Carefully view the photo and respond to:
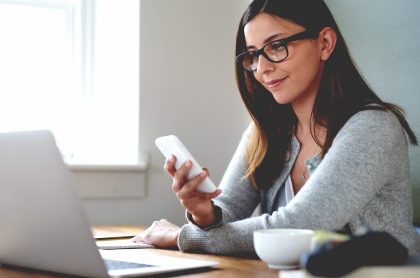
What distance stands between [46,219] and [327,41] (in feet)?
2.80

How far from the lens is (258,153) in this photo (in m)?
1.51

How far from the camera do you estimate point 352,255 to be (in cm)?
56

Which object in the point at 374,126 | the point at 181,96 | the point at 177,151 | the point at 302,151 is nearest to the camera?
the point at 177,151

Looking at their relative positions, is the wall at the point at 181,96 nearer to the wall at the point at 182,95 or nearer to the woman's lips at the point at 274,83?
the wall at the point at 182,95

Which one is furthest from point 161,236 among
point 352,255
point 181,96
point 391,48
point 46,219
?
point 181,96

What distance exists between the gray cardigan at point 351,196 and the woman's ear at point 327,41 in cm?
22

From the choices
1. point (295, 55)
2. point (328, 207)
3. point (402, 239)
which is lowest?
point (402, 239)

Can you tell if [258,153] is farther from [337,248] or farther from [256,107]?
[337,248]

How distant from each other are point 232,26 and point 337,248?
1987 mm

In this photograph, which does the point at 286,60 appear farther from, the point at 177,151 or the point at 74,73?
the point at 74,73

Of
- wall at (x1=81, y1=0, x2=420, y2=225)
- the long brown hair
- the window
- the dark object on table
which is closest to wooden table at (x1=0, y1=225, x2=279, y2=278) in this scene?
the dark object on table

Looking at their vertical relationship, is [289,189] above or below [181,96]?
below

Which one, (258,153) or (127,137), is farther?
(127,137)

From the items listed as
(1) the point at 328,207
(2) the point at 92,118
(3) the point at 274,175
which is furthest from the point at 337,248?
(2) the point at 92,118
